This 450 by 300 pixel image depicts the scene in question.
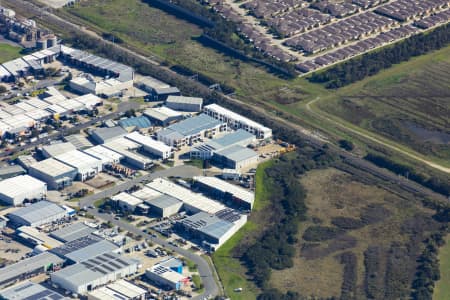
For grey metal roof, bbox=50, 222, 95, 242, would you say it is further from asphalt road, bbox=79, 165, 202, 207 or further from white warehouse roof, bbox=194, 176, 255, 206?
white warehouse roof, bbox=194, 176, 255, 206

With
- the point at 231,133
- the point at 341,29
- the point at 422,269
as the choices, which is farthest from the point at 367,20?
the point at 422,269

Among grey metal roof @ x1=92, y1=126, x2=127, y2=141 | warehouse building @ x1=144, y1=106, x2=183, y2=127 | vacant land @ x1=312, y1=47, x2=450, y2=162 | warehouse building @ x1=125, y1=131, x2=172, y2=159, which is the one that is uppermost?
vacant land @ x1=312, y1=47, x2=450, y2=162

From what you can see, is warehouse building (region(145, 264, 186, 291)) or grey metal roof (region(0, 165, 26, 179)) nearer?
warehouse building (region(145, 264, 186, 291))

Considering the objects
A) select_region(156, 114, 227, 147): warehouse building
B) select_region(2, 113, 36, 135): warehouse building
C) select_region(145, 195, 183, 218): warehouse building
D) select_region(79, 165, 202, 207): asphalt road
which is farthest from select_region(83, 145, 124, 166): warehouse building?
select_region(145, 195, 183, 218): warehouse building

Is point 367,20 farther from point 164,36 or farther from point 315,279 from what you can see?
point 315,279

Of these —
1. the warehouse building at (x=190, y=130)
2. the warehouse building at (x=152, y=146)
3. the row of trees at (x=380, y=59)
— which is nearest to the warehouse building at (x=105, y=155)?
the warehouse building at (x=152, y=146)

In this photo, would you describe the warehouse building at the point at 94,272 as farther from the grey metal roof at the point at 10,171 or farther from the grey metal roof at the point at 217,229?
the grey metal roof at the point at 10,171
